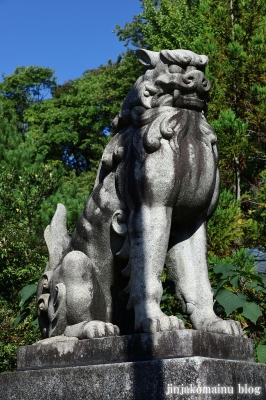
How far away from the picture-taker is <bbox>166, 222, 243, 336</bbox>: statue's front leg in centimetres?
603

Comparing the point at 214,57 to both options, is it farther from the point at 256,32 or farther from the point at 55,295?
the point at 55,295

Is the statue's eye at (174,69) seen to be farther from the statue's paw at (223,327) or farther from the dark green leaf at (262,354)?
the dark green leaf at (262,354)

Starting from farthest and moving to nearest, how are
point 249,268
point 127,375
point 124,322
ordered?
1. point 249,268
2. point 124,322
3. point 127,375

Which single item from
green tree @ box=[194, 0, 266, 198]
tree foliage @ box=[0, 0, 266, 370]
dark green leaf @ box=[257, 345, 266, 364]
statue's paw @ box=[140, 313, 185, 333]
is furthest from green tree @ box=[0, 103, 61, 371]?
statue's paw @ box=[140, 313, 185, 333]

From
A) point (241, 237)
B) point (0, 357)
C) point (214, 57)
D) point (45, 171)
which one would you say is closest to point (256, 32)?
point (214, 57)

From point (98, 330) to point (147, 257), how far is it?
646 mm

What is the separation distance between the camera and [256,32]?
16.4 metres

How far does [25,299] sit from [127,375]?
97.7 inches

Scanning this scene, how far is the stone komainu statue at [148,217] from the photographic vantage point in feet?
19.2

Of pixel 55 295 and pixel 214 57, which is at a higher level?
pixel 214 57

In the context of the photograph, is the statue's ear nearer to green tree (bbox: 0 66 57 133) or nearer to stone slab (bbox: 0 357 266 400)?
stone slab (bbox: 0 357 266 400)

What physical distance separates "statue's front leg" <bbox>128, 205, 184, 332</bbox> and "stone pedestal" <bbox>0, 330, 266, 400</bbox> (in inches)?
11.0

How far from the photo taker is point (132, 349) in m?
5.48

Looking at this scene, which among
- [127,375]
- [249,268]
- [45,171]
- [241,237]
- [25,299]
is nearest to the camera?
[127,375]
